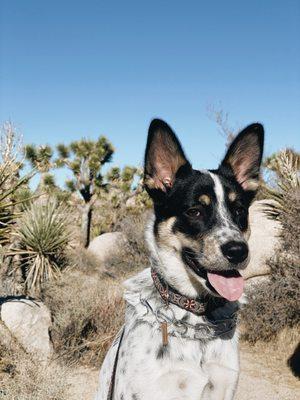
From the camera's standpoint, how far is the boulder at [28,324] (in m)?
7.33

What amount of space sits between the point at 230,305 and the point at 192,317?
0.37 metres

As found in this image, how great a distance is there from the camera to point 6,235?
8250mm

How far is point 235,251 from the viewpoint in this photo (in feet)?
9.98

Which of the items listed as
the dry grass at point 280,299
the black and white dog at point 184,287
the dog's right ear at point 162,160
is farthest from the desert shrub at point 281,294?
the dog's right ear at point 162,160

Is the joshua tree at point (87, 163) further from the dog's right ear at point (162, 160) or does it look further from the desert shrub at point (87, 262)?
the dog's right ear at point (162, 160)

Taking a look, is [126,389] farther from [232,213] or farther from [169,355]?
[232,213]

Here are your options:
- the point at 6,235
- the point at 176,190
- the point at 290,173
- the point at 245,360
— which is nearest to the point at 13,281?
the point at 6,235

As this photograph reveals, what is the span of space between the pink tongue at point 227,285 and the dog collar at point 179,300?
171mm

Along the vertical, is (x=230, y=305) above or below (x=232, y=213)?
below

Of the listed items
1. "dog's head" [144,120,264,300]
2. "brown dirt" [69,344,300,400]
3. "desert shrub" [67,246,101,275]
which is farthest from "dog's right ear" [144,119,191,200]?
"desert shrub" [67,246,101,275]

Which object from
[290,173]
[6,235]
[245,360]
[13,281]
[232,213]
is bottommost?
[245,360]

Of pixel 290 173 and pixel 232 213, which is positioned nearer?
pixel 232 213

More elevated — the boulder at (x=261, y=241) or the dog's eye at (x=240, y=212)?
the dog's eye at (x=240, y=212)

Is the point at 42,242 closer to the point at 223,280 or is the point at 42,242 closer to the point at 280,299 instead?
the point at 280,299
